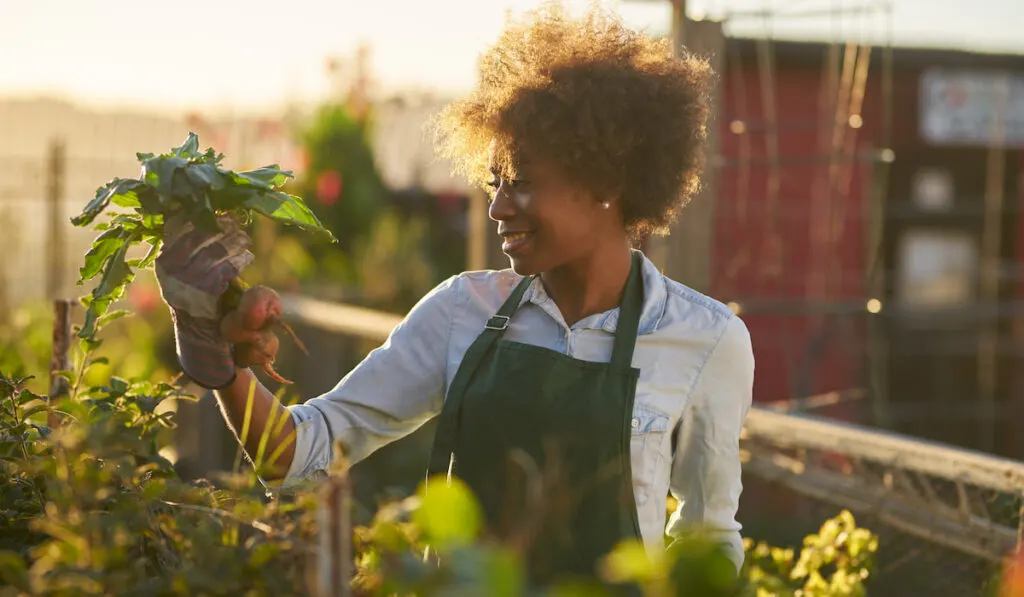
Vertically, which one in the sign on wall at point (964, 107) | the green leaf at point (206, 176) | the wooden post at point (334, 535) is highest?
the sign on wall at point (964, 107)

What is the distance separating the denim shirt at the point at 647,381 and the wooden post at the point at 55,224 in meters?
7.13

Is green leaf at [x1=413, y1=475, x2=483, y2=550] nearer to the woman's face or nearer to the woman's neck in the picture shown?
the woman's face

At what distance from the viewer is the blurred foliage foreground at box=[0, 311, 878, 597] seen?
3.17ft

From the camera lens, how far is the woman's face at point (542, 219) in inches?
82.1

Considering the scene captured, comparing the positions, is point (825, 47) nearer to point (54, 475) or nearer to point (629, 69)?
point (629, 69)

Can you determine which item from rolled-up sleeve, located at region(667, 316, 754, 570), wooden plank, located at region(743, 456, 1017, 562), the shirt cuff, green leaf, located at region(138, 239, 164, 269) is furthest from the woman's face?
wooden plank, located at region(743, 456, 1017, 562)

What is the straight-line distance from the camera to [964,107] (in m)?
9.84

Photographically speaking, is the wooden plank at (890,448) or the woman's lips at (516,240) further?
the wooden plank at (890,448)

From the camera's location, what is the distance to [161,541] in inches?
54.7

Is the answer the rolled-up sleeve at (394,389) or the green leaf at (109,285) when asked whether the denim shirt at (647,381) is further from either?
the green leaf at (109,285)

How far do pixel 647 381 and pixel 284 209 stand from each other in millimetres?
687

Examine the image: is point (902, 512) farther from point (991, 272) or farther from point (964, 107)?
point (964, 107)

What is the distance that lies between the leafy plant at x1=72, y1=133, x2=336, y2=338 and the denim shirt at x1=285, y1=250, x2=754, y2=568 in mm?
356

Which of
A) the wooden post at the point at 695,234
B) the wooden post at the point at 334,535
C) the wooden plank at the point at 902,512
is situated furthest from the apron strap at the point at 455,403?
the wooden post at the point at 695,234
